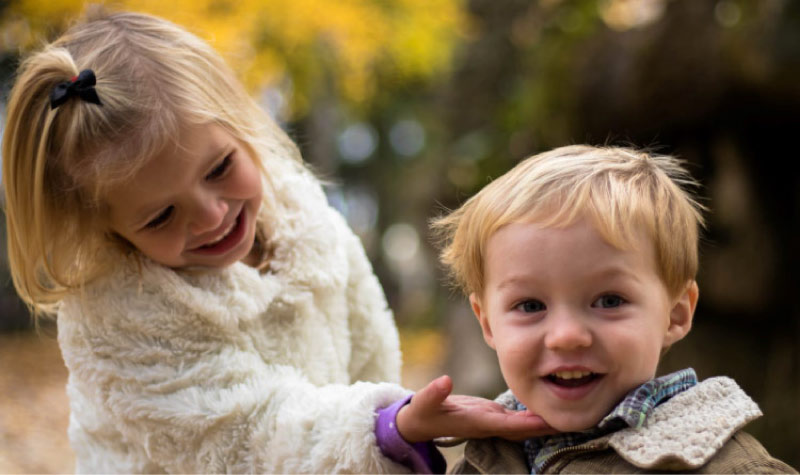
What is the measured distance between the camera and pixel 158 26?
2.04 metres

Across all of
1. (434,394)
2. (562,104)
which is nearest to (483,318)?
(434,394)

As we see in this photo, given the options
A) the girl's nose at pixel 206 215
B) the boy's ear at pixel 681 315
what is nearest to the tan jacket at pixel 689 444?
the boy's ear at pixel 681 315

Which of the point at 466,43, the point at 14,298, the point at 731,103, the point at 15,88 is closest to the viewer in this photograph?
the point at 15,88

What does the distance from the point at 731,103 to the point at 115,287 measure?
11.5 ft

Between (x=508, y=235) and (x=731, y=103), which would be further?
(x=731, y=103)

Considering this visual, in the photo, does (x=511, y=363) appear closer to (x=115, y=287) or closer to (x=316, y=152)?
(x=115, y=287)

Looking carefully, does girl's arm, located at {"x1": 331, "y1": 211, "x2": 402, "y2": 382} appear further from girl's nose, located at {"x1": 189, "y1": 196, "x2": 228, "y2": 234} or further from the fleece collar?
the fleece collar

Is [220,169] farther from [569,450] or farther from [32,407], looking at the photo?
[32,407]

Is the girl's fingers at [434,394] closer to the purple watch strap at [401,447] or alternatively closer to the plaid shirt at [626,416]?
the purple watch strap at [401,447]

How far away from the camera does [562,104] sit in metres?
5.05

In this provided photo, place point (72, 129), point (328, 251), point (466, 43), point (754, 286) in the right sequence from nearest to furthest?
point (72, 129), point (328, 251), point (754, 286), point (466, 43)

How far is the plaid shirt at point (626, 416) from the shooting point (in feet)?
4.64

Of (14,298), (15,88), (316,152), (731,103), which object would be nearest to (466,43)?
(316,152)

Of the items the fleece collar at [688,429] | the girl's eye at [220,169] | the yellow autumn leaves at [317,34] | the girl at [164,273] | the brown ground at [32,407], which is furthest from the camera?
the yellow autumn leaves at [317,34]
